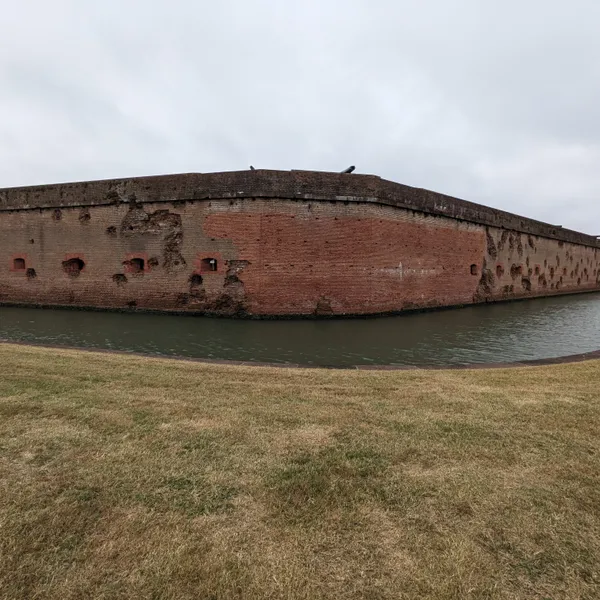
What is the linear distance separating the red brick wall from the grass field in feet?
29.0

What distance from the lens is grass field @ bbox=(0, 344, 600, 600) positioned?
1.54 metres

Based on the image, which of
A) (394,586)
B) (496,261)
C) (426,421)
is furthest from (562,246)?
(394,586)

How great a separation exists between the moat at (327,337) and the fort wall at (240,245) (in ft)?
3.34

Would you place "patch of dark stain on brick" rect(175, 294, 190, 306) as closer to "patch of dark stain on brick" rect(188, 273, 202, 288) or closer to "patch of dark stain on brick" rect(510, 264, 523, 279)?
"patch of dark stain on brick" rect(188, 273, 202, 288)

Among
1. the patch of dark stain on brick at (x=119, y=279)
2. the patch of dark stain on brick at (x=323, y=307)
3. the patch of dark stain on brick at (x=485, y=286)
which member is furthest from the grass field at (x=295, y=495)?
the patch of dark stain on brick at (x=485, y=286)

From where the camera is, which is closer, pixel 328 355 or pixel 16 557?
pixel 16 557

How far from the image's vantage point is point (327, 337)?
930 cm

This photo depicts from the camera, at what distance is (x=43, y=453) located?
247cm

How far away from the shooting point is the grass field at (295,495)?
5.04 ft

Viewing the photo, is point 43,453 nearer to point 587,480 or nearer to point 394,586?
point 394,586

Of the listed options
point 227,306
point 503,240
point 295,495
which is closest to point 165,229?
point 227,306

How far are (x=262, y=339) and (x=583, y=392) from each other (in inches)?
244

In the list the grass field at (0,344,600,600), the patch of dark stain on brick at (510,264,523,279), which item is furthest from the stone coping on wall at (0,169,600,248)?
the grass field at (0,344,600,600)

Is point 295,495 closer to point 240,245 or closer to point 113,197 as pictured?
point 240,245
